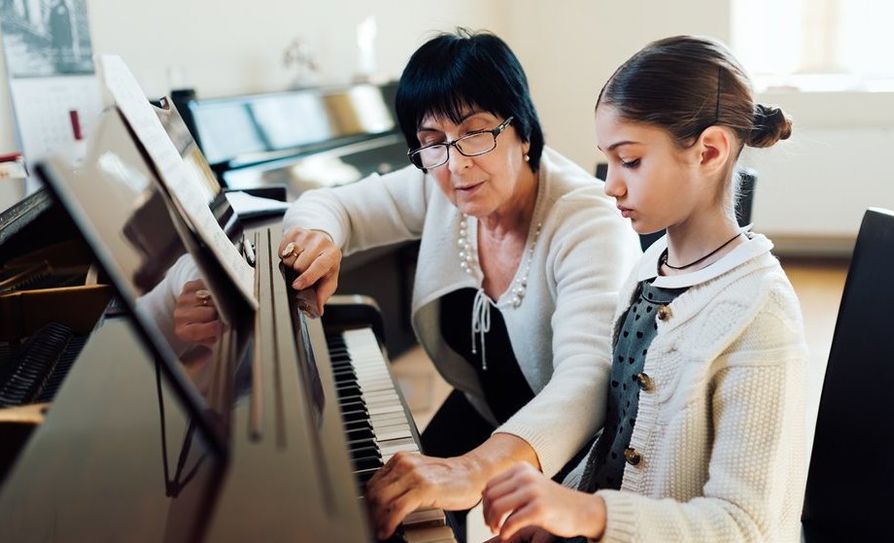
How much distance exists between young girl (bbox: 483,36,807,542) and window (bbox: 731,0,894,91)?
3987mm

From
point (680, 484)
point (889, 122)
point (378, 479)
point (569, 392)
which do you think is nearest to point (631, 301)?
point (569, 392)

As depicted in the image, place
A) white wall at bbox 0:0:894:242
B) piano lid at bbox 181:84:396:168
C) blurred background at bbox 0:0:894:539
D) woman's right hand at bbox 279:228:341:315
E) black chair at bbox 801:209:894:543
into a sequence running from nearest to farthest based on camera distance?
1. black chair at bbox 801:209:894:543
2. woman's right hand at bbox 279:228:341:315
3. piano lid at bbox 181:84:396:168
4. white wall at bbox 0:0:894:242
5. blurred background at bbox 0:0:894:539

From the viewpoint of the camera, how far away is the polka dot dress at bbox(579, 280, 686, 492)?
1.21 m

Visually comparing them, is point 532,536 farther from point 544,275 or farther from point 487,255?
point 487,255

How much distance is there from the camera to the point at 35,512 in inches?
36.5

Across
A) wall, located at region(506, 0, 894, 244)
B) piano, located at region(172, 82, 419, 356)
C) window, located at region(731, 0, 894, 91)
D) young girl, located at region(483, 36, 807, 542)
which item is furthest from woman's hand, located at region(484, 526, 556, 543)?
window, located at region(731, 0, 894, 91)

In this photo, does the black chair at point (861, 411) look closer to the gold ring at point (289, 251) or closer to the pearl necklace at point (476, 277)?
the pearl necklace at point (476, 277)

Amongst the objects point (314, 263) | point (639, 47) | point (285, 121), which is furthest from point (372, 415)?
point (639, 47)

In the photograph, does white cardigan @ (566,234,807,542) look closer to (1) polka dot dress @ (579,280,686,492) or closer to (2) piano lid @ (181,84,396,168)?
(1) polka dot dress @ (579,280,686,492)

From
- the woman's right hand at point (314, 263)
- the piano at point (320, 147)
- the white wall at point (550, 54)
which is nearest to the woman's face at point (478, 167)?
the woman's right hand at point (314, 263)

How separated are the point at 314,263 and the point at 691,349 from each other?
60 centimetres

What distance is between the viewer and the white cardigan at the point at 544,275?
4.09 ft

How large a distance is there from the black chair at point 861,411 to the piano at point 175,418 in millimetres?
594

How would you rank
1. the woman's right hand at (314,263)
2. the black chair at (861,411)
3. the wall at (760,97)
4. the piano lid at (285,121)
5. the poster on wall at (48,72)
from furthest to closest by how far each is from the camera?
the wall at (760,97), the piano lid at (285,121), the poster on wall at (48,72), the woman's right hand at (314,263), the black chair at (861,411)
